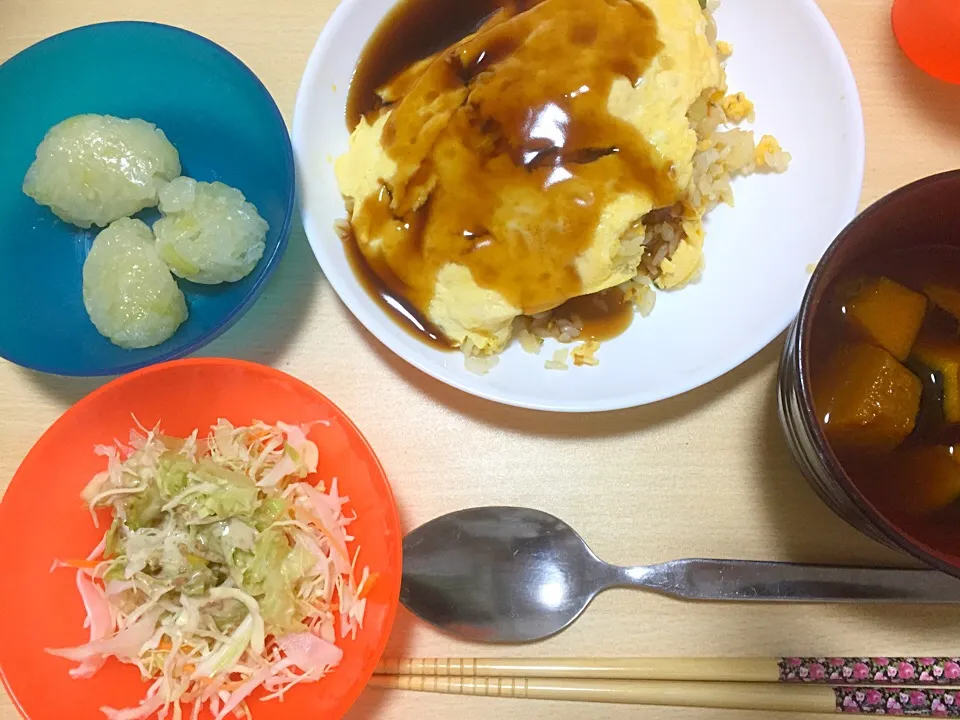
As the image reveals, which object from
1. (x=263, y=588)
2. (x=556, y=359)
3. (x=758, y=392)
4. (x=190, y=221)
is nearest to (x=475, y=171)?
(x=556, y=359)

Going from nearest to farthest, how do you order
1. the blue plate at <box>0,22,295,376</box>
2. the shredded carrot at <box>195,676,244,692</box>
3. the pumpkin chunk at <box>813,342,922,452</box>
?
the pumpkin chunk at <box>813,342,922,452</box>, the shredded carrot at <box>195,676,244,692</box>, the blue plate at <box>0,22,295,376</box>

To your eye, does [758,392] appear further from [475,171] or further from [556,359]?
[475,171]

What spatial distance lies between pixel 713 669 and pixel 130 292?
1084 millimetres

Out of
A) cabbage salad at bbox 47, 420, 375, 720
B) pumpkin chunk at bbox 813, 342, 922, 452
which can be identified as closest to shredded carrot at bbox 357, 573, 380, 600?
cabbage salad at bbox 47, 420, 375, 720

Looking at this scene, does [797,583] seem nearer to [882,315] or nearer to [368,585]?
[882,315]

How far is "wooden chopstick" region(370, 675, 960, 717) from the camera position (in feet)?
3.71

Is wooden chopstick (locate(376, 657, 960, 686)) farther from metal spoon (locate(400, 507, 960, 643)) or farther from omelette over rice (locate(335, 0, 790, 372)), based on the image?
omelette over rice (locate(335, 0, 790, 372))

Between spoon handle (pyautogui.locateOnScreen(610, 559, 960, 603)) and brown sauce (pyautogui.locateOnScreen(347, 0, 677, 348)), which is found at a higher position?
brown sauce (pyautogui.locateOnScreen(347, 0, 677, 348))

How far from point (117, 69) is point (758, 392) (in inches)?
48.9

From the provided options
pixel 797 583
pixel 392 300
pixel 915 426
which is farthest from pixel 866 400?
pixel 392 300

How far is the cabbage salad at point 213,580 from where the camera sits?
3.67 ft

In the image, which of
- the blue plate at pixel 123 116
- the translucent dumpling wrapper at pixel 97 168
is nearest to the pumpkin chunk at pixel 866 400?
the blue plate at pixel 123 116

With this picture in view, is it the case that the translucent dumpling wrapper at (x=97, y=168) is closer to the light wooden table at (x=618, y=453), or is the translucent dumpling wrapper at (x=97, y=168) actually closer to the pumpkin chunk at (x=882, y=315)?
the light wooden table at (x=618, y=453)

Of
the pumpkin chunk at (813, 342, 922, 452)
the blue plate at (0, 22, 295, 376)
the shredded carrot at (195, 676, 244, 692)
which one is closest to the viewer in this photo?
the pumpkin chunk at (813, 342, 922, 452)
